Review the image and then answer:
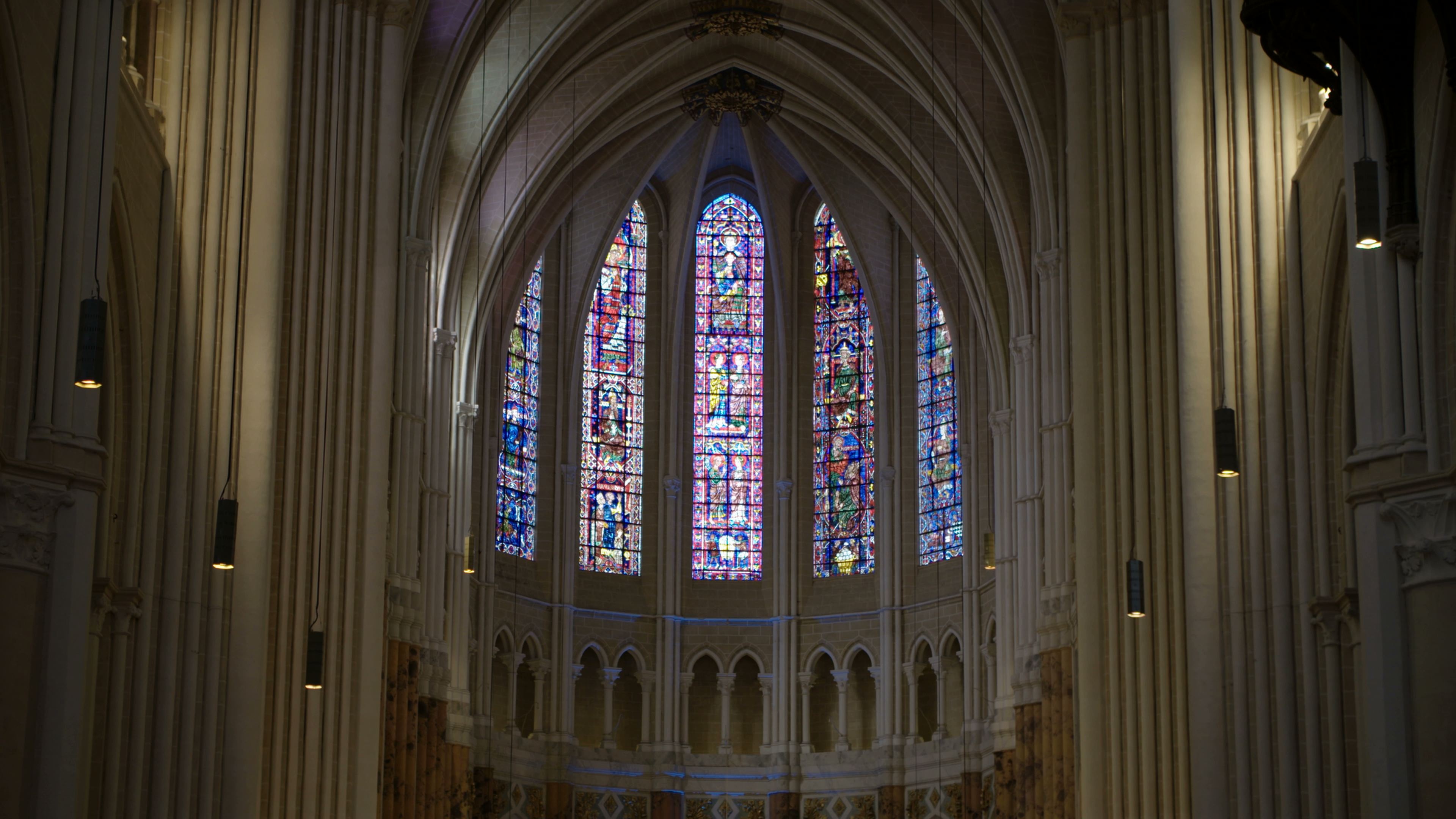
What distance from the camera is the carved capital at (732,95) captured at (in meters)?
34.0

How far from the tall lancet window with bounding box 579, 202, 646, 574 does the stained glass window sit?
1.00m

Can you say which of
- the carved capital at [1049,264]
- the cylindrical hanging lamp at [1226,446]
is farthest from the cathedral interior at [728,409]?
the carved capital at [1049,264]

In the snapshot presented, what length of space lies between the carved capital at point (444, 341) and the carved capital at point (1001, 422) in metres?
8.46

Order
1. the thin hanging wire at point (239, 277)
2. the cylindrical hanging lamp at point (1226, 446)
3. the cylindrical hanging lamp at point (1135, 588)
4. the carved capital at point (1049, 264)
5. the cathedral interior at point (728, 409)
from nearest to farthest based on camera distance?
the cathedral interior at point (728, 409), the cylindrical hanging lamp at point (1226, 446), the cylindrical hanging lamp at point (1135, 588), the thin hanging wire at point (239, 277), the carved capital at point (1049, 264)

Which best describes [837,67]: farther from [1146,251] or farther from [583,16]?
[1146,251]

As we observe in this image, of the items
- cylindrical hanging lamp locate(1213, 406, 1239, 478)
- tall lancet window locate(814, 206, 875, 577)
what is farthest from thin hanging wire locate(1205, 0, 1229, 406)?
tall lancet window locate(814, 206, 875, 577)

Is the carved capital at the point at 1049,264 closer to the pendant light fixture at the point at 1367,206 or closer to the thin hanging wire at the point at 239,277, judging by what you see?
the thin hanging wire at the point at 239,277

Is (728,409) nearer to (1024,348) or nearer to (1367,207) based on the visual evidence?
(1024,348)

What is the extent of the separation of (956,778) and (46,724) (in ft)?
74.3

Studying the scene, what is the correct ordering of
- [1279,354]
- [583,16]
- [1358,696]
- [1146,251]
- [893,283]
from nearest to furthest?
[1358,696] < [1279,354] < [1146,251] < [583,16] < [893,283]

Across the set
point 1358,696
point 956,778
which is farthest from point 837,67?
point 1358,696

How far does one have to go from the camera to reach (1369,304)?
40.0 feet

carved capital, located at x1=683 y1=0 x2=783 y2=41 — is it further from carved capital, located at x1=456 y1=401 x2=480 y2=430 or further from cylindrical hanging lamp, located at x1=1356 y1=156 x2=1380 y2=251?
cylindrical hanging lamp, located at x1=1356 y1=156 x2=1380 y2=251

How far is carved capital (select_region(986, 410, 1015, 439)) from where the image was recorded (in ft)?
103
